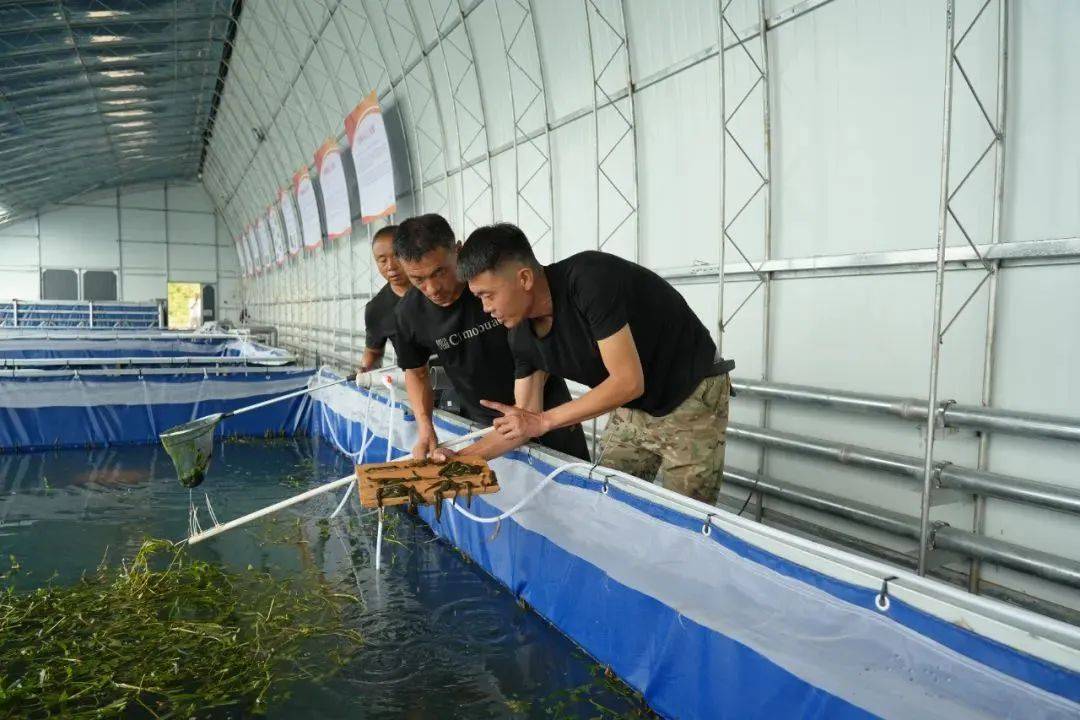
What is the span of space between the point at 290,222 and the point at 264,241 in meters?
6.08

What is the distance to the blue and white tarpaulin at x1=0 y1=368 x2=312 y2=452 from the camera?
688 centimetres

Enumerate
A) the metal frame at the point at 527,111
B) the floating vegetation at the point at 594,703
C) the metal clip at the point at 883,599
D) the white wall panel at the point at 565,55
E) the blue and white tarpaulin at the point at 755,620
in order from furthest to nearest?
1. the metal frame at the point at 527,111
2. the white wall panel at the point at 565,55
3. the floating vegetation at the point at 594,703
4. the metal clip at the point at 883,599
5. the blue and white tarpaulin at the point at 755,620

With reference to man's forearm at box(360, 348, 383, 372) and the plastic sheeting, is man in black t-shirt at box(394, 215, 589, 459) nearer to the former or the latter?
man's forearm at box(360, 348, 383, 372)

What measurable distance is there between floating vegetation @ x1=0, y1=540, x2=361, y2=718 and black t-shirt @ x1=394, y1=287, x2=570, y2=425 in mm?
1277

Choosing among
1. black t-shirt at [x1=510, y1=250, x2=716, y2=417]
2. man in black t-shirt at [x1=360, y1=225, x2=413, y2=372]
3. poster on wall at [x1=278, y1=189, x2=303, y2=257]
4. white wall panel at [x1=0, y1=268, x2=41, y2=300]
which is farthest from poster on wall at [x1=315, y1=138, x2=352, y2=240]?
white wall panel at [x1=0, y1=268, x2=41, y2=300]

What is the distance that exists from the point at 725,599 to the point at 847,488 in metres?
2.63

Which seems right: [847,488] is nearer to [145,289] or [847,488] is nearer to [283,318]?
[283,318]

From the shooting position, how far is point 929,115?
11.4 ft

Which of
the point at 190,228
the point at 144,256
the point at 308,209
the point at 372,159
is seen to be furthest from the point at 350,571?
the point at 190,228

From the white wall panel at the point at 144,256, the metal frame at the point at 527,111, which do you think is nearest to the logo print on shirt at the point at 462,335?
the metal frame at the point at 527,111

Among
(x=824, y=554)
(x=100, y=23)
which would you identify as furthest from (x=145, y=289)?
(x=824, y=554)

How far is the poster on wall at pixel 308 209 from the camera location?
14188mm

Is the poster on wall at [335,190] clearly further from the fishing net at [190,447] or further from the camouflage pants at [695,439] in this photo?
the camouflage pants at [695,439]

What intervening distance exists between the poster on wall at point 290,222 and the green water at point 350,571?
10979 millimetres
